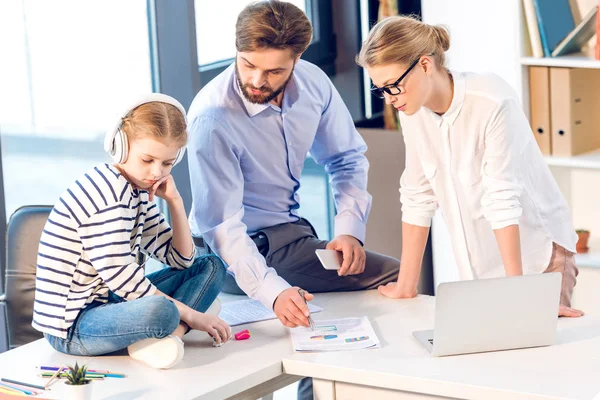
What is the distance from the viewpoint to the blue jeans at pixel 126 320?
203 centimetres

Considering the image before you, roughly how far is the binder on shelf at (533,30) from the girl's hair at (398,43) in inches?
48.0

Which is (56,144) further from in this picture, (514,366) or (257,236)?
Result: (514,366)

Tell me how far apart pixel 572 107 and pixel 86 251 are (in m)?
2.05

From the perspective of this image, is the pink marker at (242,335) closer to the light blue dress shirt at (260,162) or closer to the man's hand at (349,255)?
the light blue dress shirt at (260,162)

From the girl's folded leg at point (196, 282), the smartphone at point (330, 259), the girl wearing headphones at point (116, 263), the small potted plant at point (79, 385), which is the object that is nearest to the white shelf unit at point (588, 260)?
the smartphone at point (330, 259)

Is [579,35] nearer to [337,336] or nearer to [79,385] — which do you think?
[337,336]

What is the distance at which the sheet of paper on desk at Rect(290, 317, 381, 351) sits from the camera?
2.12m

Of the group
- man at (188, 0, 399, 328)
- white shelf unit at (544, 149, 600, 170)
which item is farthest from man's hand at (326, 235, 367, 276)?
white shelf unit at (544, 149, 600, 170)

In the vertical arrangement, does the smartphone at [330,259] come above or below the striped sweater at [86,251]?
below

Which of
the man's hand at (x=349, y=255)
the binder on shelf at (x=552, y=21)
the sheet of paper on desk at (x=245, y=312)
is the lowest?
the sheet of paper on desk at (x=245, y=312)

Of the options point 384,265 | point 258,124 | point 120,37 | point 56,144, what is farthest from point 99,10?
point 384,265

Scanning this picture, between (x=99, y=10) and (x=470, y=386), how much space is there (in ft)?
6.44

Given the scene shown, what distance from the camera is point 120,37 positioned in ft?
10.8

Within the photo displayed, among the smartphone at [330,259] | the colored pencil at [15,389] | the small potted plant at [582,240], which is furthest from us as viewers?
the small potted plant at [582,240]
